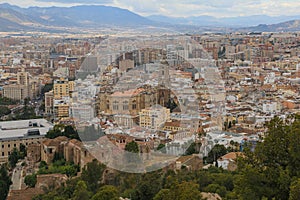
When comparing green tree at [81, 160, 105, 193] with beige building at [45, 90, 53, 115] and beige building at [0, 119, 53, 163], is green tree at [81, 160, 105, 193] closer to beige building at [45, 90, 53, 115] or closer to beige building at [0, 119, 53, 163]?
beige building at [0, 119, 53, 163]

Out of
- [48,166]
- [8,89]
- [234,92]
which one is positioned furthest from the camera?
[8,89]

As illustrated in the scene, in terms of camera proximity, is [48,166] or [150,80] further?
[48,166]

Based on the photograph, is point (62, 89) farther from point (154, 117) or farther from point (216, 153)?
point (154, 117)

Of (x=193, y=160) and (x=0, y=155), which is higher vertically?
(x=193, y=160)

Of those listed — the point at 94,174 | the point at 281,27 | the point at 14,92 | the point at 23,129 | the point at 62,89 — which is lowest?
the point at 14,92

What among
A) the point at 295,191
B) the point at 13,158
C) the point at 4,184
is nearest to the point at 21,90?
the point at 13,158

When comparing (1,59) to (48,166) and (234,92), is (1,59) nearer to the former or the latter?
(234,92)

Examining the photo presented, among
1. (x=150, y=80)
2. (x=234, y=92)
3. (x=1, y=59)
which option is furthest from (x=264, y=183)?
(x=1, y=59)

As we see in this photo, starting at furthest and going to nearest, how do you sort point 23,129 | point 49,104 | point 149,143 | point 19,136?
point 49,104 → point 23,129 → point 19,136 → point 149,143

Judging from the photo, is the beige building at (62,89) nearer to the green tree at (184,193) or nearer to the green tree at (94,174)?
the green tree at (94,174)
